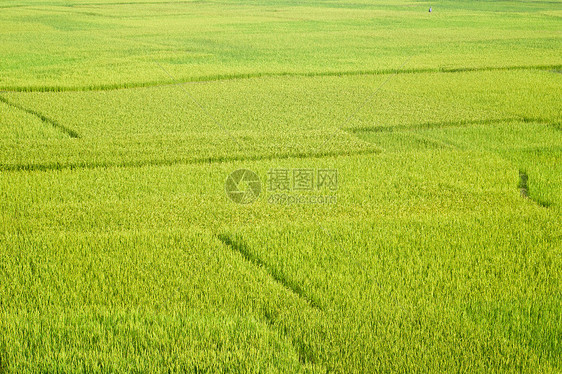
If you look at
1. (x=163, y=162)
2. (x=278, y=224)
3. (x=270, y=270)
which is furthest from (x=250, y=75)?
(x=270, y=270)

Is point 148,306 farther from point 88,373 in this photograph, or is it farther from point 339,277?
point 339,277

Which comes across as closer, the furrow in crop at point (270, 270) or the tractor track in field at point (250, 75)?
the furrow in crop at point (270, 270)

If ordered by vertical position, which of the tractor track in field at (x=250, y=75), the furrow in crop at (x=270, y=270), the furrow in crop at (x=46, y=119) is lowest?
the furrow in crop at (x=270, y=270)

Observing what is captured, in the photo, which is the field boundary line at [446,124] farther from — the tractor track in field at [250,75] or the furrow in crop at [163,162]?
the tractor track in field at [250,75]

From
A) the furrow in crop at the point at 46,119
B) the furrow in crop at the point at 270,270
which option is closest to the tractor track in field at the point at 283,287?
the furrow in crop at the point at 270,270

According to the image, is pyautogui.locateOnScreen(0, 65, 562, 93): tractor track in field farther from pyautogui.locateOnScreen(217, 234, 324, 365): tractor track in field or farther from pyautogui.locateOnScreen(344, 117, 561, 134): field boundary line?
pyautogui.locateOnScreen(217, 234, 324, 365): tractor track in field

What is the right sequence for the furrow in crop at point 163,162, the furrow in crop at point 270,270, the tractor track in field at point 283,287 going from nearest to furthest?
the tractor track in field at point 283,287 < the furrow in crop at point 270,270 < the furrow in crop at point 163,162

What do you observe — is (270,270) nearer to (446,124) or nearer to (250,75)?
(446,124)

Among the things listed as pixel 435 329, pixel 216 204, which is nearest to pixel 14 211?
pixel 216 204
